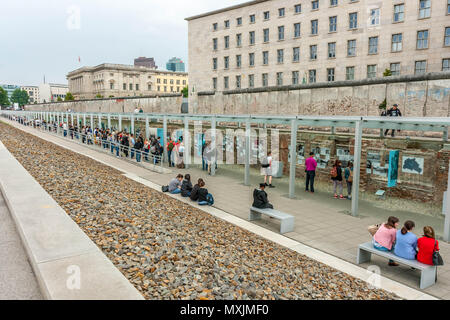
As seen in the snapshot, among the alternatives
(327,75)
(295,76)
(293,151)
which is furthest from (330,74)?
(293,151)

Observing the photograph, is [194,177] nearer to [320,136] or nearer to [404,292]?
[320,136]

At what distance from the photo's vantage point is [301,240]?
8.72 m

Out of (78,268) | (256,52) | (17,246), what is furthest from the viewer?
(256,52)

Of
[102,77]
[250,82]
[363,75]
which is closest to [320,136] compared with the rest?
[363,75]

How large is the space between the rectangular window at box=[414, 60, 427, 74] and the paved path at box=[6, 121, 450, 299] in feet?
92.6

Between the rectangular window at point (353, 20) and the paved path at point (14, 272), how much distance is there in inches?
1672

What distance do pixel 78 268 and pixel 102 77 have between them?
113m

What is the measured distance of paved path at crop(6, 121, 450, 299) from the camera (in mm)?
6992

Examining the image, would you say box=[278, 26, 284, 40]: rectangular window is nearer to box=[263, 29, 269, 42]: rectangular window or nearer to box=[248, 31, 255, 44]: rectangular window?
box=[263, 29, 269, 42]: rectangular window

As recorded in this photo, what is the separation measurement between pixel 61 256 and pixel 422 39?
40.3 meters

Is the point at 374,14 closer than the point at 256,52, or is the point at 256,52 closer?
the point at 374,14

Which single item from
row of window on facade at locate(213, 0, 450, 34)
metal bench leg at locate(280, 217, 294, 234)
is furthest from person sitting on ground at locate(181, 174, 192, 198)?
row of window on facade at locate(213, 0, 450, 34)

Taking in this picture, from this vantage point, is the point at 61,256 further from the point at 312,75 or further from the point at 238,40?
the point at 238,40

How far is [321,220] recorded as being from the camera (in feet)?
34.1
